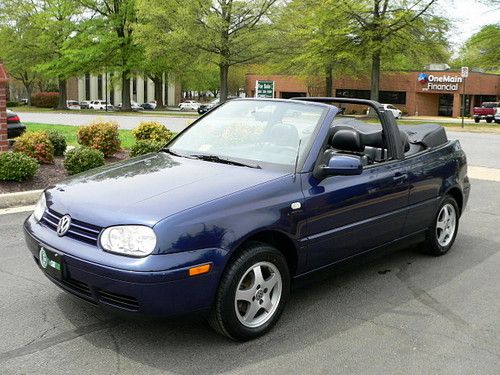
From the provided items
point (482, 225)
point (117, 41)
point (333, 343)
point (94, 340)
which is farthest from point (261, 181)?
point (117, 41)

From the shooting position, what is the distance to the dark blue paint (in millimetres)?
3242

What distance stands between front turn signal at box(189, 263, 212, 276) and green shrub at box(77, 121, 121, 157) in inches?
315

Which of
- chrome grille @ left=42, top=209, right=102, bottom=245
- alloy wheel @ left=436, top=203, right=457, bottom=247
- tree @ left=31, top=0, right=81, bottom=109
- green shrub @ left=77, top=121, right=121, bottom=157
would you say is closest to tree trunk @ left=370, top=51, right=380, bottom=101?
tree @ left=31, top=0, right=81, bottom=109

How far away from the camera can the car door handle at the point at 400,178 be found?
4879 millimetres

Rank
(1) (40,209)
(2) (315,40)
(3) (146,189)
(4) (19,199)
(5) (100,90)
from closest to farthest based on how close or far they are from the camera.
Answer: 1. (3) (146,189)
2. (1) (40,209)
3. (4) (19,199)
4. (2) (315,40)
5. (5) (100,90)

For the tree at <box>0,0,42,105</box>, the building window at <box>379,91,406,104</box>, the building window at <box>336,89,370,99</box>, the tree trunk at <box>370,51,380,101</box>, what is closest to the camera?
the tree trunk at <box>370,51,380,101</box>

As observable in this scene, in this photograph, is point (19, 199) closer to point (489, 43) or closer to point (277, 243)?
point (277, 243)

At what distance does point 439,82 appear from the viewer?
2178 inches

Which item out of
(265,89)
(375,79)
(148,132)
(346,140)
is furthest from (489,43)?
(346,140)

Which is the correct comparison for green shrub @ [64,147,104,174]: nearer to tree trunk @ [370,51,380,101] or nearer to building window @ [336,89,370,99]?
tree trunk @ [370,51,380,101]

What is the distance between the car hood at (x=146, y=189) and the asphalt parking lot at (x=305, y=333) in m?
0.72

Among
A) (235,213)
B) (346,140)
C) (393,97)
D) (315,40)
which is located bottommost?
(235,213)

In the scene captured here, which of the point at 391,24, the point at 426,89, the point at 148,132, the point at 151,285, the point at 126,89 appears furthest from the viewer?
the point at 426,89

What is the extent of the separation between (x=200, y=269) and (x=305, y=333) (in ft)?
3.38
